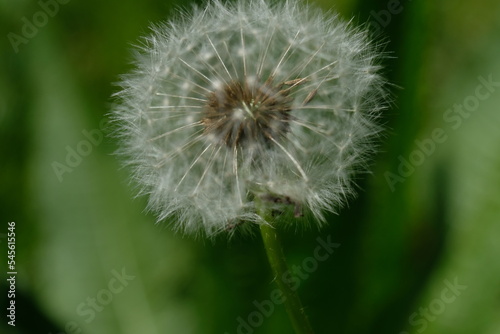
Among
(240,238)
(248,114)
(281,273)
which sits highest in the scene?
(248,114)

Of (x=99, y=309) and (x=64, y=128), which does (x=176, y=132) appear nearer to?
(x=64, y=128)

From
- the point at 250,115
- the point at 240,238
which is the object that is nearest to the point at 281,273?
the point at 250,115

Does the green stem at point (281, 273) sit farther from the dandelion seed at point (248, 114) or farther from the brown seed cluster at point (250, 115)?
the brown seed cluster at point (250, 115)

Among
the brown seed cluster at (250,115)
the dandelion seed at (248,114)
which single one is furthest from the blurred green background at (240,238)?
the brown seed cluster at (250,115)

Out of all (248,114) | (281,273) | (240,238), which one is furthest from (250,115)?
(240,238)

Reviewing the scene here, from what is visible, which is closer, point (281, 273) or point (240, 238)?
point (281, 273)

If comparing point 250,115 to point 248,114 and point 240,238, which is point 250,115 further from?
point 240,238

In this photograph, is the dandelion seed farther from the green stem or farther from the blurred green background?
the blurred green background

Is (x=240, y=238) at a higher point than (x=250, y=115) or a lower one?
lower
